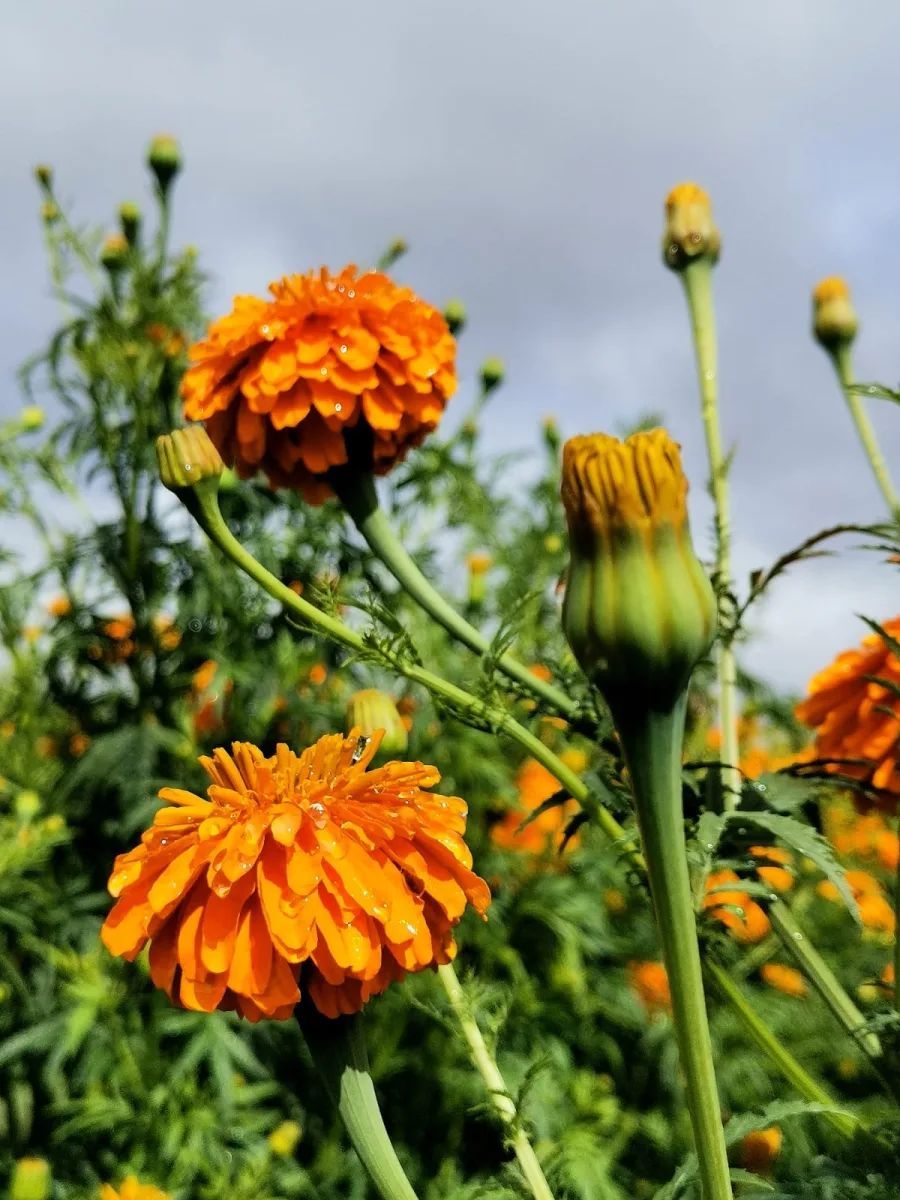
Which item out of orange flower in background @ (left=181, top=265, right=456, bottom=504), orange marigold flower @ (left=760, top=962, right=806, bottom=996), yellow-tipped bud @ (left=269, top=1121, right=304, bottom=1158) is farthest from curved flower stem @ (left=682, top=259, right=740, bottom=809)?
orange marigold flower @ (left=760, top=962, right=806, bottom=996)

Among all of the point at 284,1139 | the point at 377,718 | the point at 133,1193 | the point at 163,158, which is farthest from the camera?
Answer: the point at 163,158

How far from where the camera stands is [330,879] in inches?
28.6

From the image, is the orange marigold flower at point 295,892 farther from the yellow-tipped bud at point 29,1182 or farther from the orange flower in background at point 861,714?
the yellow-tipped bud at point 29,1182

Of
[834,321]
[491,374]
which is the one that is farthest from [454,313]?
[834,321]

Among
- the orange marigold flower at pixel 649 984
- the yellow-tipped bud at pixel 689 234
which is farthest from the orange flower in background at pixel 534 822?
the yellow-tipped bud at pixel 689 234

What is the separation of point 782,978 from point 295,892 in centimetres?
209

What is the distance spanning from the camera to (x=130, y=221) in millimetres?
2160

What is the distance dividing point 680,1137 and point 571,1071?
0.22m

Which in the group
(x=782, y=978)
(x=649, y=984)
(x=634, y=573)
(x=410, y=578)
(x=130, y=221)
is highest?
(x=130, y=221)

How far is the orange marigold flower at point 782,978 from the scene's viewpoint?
250cm

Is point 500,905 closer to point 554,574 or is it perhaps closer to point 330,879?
point 554,574

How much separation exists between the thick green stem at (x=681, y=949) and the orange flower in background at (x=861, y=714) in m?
0.48

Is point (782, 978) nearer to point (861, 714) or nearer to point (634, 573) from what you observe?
point (861, 714)

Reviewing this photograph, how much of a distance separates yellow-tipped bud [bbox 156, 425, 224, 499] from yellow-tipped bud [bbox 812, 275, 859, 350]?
0.73m
